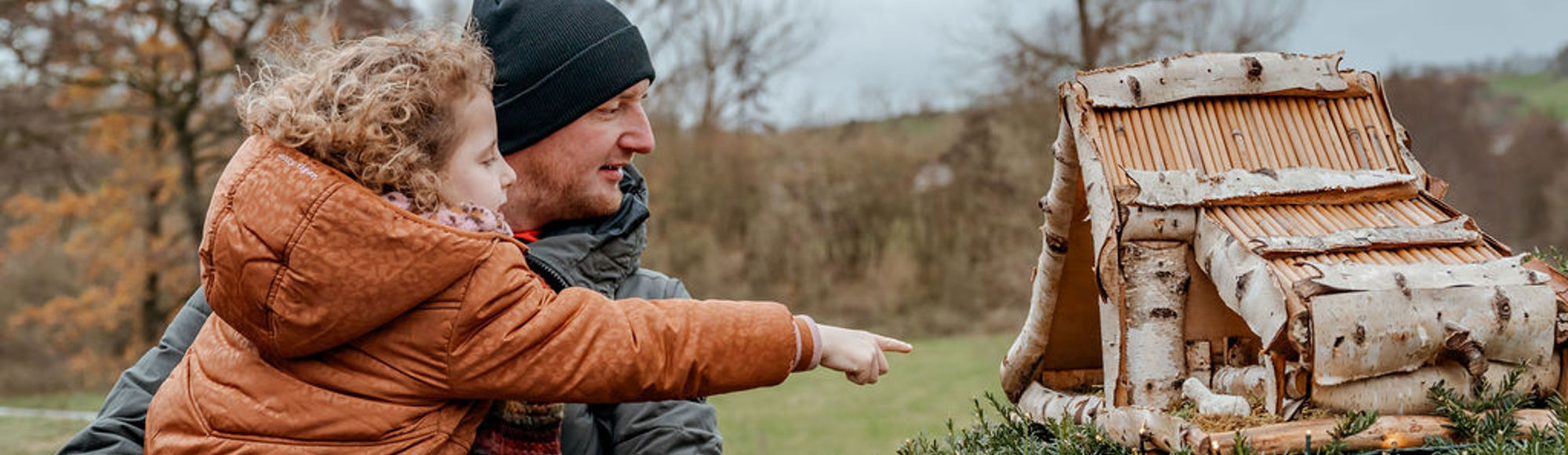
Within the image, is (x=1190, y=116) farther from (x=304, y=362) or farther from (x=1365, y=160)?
(x=304, y=362)

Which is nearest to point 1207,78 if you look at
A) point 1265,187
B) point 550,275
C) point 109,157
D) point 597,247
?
point 1265,187

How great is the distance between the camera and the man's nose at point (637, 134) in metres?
2.77

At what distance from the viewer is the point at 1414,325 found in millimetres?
2205

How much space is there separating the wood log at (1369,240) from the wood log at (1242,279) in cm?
4

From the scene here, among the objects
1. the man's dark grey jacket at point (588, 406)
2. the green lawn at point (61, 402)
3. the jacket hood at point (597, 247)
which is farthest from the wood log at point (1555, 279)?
the green lawn at point (61, 402)

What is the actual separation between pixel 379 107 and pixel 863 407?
1012 cm

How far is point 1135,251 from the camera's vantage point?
8.38 ft

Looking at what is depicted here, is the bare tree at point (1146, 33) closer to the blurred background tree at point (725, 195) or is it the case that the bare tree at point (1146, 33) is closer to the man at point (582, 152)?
the blurred background tree at point (725, 195)

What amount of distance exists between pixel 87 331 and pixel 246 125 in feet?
65.4

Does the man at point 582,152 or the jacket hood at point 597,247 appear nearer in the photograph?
the jacket hood at point 597,247

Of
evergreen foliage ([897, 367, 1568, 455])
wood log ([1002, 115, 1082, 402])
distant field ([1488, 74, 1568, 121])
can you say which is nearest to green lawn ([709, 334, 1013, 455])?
wood log ([1002, 115, 1082, 402])

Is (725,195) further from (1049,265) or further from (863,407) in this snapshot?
(1049,265)

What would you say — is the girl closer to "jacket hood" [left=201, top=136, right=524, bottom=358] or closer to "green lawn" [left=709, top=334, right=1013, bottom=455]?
"jacket hood" [left=201, top=136, right=524, bottom=358]

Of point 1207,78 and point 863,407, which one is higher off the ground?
point 1207,78
